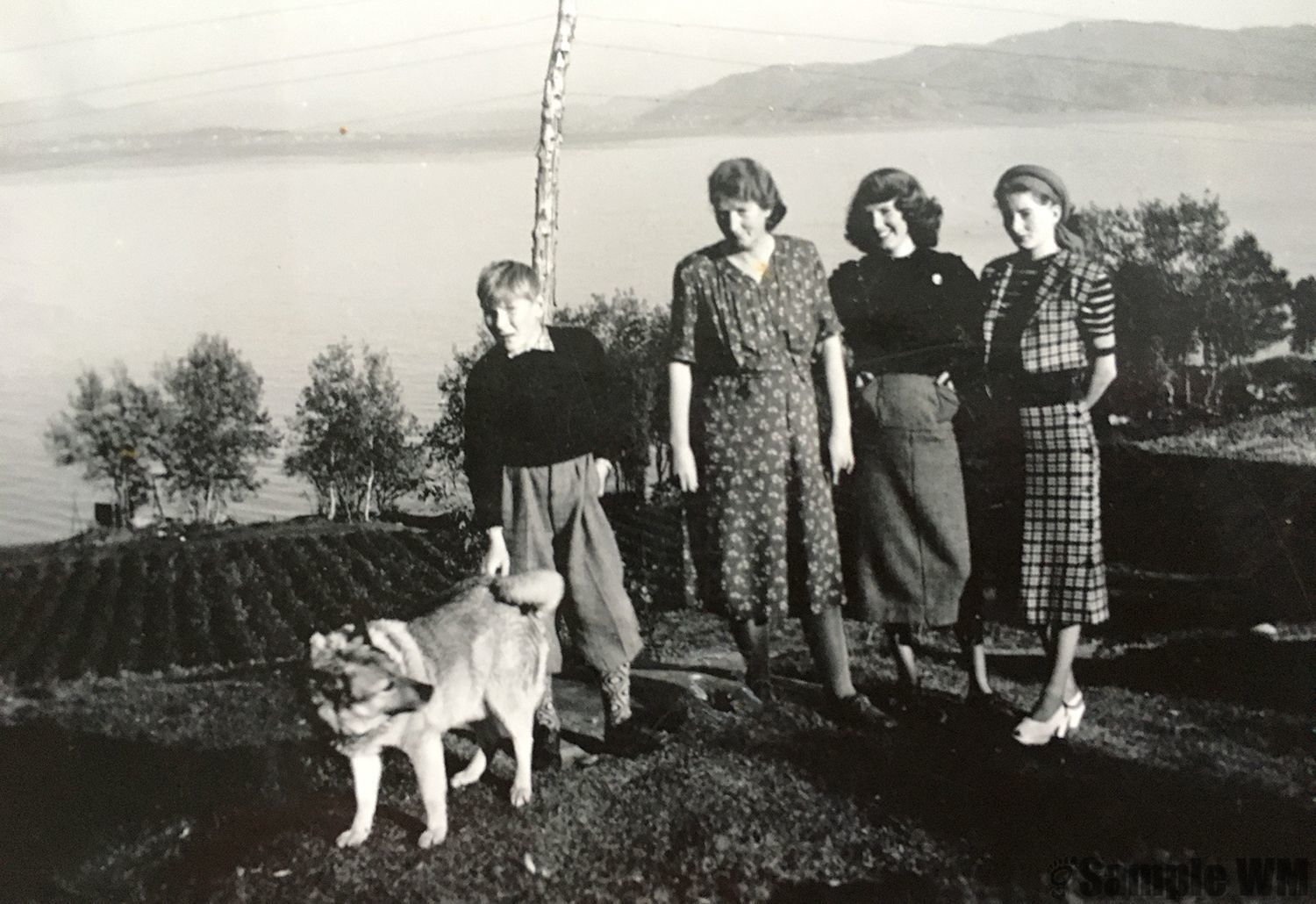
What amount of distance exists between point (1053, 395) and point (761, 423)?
35.4 inches

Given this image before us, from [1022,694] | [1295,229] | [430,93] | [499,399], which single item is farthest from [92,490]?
[1295,229]

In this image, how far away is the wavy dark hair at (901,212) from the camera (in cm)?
293

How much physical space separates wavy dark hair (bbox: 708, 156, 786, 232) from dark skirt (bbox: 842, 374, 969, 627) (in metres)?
0.62

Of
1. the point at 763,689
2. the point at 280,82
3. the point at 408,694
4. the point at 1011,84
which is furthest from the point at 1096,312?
the point at 280,82

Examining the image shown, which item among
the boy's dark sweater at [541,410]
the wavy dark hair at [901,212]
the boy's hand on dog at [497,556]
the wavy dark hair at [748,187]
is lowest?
the boy's hand on dog at [497,556]

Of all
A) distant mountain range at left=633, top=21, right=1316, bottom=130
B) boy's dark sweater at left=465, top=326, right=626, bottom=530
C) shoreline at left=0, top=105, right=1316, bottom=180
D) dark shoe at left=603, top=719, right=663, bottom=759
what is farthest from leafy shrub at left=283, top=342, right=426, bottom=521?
distant mountain range at left=633, top=21, right=1316, bottom=130

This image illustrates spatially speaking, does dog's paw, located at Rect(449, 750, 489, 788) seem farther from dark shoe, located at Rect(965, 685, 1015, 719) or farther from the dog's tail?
dark shoe, located at Rect(965, 685, 1015, 719)

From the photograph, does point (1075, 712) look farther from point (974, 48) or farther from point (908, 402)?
point (974, 48)

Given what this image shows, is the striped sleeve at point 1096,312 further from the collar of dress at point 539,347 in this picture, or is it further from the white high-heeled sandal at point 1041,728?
the collar of dress at point 539,347

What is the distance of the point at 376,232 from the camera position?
3.31 metres

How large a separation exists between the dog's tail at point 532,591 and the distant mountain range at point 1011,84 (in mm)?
1522

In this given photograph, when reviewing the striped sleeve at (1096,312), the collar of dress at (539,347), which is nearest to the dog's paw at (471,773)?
the collar of dress at (539,347)

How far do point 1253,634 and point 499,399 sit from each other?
8.35 ft

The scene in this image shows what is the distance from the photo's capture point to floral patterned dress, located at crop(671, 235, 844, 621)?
2875mm
